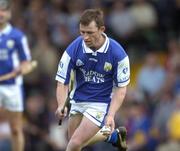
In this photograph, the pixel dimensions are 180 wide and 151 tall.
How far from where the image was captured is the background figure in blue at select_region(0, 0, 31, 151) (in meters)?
12.7

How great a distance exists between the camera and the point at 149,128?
A: 1549 centimetres

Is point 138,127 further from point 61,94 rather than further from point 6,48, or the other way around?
point 61,94

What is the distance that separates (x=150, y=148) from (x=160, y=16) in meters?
3.96

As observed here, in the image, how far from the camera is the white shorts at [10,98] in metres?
12.8

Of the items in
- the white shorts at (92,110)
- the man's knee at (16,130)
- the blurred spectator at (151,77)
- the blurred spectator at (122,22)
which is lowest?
the blurred spectator at (151,77)

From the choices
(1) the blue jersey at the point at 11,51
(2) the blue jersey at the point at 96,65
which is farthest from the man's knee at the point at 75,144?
(1) the blue jersey at the point at 11,51

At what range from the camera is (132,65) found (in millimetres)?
17969

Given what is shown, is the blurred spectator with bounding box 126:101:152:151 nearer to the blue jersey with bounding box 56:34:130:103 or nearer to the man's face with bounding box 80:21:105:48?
the blue jersey with bounding box 56:34:130:103

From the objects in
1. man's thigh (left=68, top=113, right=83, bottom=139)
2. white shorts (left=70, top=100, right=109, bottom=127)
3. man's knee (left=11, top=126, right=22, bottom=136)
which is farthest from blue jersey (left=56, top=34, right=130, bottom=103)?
man's knee (left=11, top=126, right=22, bottom=136)

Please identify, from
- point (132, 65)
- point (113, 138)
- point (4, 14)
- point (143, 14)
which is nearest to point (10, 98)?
point (4, 14)

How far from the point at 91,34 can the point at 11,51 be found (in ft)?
7.88

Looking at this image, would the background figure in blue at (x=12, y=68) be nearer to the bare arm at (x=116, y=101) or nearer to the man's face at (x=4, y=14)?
the man's face at (x=4, y=14)

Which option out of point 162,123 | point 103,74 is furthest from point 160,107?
point 103,74

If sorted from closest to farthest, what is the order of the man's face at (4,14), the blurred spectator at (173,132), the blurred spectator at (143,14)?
1. the man's face at (4,14)
2. the blurred spectator at (173,132)
3. the blurred spectator at (143,14)
